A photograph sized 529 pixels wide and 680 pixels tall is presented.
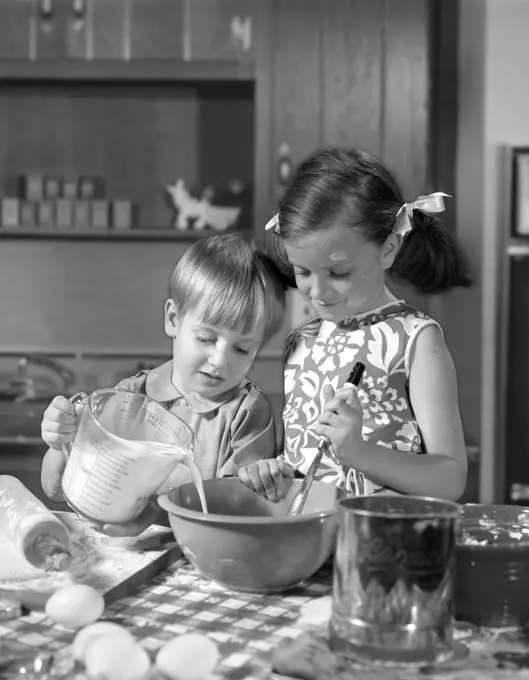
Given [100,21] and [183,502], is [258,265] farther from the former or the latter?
[100,21]

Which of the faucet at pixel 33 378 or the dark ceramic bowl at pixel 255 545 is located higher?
the dark ceramic bowl at pixel 255 545

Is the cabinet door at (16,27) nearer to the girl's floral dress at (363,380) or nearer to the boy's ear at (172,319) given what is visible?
the boy's ear at (172,319)

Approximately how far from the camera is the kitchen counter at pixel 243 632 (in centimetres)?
69

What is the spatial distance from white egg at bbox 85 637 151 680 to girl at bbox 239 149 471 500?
19.0 inches

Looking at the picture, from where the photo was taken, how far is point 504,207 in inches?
137

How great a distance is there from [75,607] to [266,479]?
0.31 metres

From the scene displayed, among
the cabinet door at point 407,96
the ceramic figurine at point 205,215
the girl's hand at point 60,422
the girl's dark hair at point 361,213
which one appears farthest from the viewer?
the ceramic figurine at point 205,215

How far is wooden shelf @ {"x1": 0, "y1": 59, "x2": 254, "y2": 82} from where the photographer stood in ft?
10.3

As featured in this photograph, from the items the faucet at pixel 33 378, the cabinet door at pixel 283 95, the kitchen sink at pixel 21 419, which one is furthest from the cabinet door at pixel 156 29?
the kitchen sink at pixel 21 419

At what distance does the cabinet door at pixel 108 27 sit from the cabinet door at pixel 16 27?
228 millimetres

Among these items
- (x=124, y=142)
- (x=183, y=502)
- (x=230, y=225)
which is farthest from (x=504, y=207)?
(x=183, y=502)

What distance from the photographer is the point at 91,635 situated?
2.29 feet

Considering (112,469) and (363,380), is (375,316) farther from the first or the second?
(112,469)

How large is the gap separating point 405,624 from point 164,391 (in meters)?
0.77
